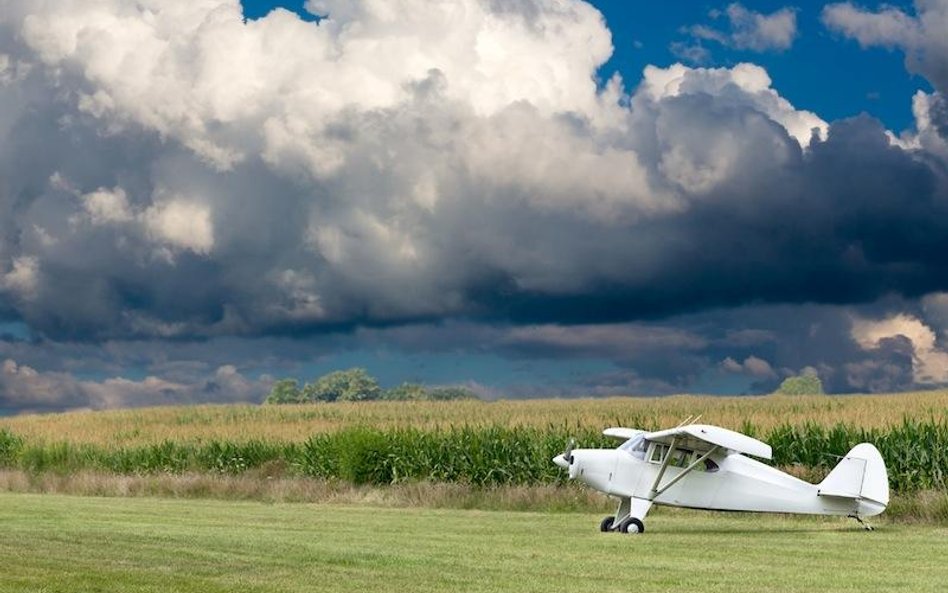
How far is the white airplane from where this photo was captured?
24.3 meters

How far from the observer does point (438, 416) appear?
194 ft

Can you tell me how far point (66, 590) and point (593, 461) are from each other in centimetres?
1117

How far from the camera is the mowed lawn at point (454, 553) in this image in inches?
652

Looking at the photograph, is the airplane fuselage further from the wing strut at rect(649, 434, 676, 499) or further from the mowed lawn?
the mowed lawn

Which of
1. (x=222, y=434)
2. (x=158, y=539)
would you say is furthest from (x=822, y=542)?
(x=222, y=434)

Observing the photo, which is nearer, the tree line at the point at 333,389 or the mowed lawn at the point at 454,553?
the mowed lawn at the point at 454,553

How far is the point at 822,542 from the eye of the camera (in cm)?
2253

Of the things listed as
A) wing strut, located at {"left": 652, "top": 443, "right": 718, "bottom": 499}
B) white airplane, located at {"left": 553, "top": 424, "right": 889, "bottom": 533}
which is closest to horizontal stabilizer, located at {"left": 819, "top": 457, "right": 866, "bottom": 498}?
white airplane, located at {"left": 553, "top": 424, "right": 889, "bottom": 533}

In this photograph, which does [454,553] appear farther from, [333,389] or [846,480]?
[333,389]

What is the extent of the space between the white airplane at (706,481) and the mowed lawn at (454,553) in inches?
23.1

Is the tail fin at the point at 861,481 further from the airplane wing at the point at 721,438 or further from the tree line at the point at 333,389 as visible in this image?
the tree line at the point at 333,389

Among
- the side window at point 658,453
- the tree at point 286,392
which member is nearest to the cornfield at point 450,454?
the side window at point 658,453

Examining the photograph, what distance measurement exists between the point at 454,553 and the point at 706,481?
259 inches

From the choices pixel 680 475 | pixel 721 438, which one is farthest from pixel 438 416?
pixel 721 438
